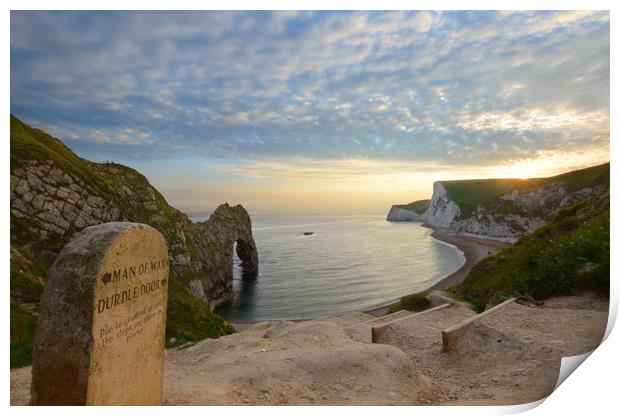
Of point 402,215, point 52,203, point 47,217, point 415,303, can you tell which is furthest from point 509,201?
point 402,215

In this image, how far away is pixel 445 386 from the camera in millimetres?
6145

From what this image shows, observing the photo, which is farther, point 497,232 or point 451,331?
point 497,232

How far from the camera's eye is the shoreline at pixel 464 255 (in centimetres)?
2969

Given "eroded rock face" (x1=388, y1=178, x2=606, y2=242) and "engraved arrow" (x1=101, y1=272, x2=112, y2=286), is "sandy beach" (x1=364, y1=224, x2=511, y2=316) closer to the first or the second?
"eroded rock face" (x1=388, y1=178, x2=606, y2=242)

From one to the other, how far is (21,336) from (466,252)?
71888 millimetres

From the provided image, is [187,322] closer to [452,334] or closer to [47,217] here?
[47,217]

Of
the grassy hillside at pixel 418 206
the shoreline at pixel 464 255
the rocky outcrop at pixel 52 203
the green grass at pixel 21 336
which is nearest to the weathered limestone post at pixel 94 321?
the green grass at pixel 21 336

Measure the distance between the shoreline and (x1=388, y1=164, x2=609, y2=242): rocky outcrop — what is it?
163 inches

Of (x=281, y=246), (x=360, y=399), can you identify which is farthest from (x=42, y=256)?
(x=281, y=246)

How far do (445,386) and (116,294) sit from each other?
5.29 m

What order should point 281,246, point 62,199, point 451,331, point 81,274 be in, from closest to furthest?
point 81,274 < point 451,331 < point 62,199 < point 281,246

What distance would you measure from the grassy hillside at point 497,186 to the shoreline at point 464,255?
371 inches

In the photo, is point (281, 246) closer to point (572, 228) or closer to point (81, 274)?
point (572, 228)

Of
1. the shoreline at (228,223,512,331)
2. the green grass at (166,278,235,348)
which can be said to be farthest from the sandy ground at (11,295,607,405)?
the shoreline at (228,223,512,331)
